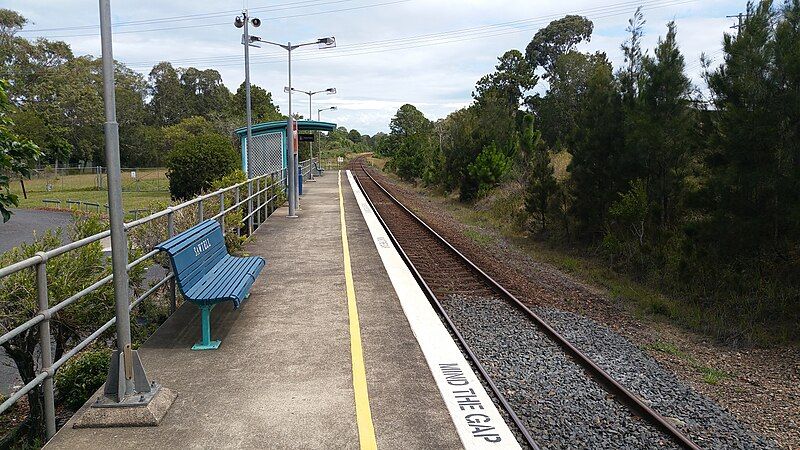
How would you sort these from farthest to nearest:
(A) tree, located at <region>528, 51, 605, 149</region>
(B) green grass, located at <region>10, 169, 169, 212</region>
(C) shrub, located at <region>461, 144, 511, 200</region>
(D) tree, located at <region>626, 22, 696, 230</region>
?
(A) tree, located at <region>528, 51, 605, 149</region>, (B) green grass, located at <region>10, 169, 169, 212</region>, (C) shrub, located at <region>461, 144, 511, 200</region>, (D) tree, located at <region>626, 22, 696, 230</region>

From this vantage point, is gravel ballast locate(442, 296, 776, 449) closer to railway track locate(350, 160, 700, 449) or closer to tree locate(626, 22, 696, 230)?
railway track locate(350, 160, 700, 449)

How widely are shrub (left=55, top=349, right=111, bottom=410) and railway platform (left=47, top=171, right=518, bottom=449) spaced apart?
1.36 ft

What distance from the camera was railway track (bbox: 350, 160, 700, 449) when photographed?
205 inches

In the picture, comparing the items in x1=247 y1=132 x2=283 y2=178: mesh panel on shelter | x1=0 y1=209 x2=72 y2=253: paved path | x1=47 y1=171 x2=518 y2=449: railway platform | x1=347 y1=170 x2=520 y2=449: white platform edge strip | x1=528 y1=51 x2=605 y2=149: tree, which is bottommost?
x1=0 y1=209 x2=72 y2=253: paved path

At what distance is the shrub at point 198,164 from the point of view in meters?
25.9

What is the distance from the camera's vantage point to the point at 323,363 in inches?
224

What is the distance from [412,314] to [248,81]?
14024mm

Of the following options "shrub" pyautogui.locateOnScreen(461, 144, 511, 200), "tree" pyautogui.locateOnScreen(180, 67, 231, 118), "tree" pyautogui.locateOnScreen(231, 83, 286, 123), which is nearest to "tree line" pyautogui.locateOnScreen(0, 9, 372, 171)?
"tree" pyautogui.locateOnScreen(231, 83, 286, 123)

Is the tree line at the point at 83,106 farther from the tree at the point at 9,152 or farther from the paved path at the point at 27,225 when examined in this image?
the tree at the point at 9,152

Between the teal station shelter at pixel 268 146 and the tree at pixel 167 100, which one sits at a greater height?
the tree at pixel 167 100

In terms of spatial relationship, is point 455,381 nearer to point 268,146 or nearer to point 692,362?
point 692,362

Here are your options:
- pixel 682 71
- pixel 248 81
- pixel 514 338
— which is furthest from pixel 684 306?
pixel 248 81

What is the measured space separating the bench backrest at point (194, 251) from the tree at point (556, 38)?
208ft

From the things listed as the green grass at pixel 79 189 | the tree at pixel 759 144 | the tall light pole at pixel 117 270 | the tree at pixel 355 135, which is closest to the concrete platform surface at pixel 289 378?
the tall light pole at pixel 117 270
